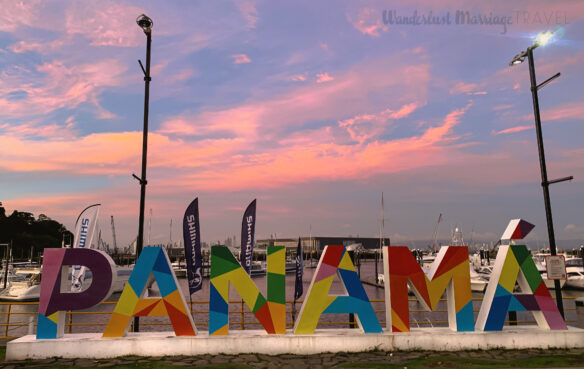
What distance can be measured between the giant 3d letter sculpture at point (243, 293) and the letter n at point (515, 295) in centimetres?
679

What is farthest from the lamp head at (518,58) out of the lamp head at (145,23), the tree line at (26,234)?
the tree line at (26,234)

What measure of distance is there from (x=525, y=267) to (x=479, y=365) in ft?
13.9

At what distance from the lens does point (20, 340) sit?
1216 centimetres

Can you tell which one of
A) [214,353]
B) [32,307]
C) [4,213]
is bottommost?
[32,307]

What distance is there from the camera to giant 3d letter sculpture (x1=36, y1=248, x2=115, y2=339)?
1221 cm

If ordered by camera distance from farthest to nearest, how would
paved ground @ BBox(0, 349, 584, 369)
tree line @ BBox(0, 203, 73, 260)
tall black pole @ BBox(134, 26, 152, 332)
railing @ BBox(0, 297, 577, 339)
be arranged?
tree line @ BBox(0, 203, 73, 260)
railing @ BBox(0, 297, 577, 339)
tall black pole @ BBox(134, 26, 152, 332)
paved ground @ BBox(0, 349, 584, 369)

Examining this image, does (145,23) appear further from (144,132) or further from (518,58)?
(518,58)

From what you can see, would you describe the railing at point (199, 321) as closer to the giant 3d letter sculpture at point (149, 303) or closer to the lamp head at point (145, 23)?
the giant 3d letter sculpture at point (149, 303)

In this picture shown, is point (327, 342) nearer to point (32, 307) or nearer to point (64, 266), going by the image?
point (64, 266)

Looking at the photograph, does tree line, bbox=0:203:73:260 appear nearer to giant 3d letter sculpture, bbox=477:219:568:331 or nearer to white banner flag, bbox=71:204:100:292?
white banner flag, bbox=71:204:100:292

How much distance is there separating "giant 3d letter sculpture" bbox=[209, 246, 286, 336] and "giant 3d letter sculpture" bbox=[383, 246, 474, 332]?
352cm

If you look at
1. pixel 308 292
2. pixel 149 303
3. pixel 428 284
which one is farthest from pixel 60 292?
pixel 428 284

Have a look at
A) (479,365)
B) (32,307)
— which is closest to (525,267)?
(479,365)

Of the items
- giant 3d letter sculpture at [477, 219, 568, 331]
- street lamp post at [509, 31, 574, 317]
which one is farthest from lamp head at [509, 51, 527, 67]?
giant 3d letter sculpture at [477, 219, 568, 331]
